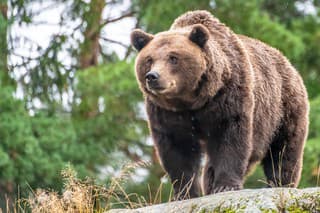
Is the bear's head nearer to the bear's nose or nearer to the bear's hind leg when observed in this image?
the bear's nose

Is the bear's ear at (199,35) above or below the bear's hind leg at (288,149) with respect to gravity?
above

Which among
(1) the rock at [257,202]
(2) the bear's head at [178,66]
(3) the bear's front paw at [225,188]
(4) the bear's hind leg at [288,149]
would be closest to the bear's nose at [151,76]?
(2) the bear's head at [178,66]

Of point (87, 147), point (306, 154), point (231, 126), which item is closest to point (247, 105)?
point (231, 126)

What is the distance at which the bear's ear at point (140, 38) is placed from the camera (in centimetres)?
704

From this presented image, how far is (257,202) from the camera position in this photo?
17.3 ft

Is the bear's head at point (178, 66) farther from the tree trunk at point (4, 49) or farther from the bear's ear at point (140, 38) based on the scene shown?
the tree trunk at point (4, 49)

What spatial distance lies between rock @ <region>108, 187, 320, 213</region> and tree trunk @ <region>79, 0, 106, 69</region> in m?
10.8

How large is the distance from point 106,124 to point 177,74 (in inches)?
361

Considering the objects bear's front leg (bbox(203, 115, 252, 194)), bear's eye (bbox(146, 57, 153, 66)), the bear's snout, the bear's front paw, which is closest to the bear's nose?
the bear's snout

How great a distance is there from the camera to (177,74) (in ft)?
22.3

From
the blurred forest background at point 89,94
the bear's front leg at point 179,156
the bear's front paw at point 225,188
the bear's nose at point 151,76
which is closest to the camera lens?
the bear's nose at point 151,76

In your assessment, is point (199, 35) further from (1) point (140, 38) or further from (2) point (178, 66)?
(1) point (140, 38)

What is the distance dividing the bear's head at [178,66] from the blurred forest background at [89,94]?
6694 mm

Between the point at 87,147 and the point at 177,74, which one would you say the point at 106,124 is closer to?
the point at 87,147
